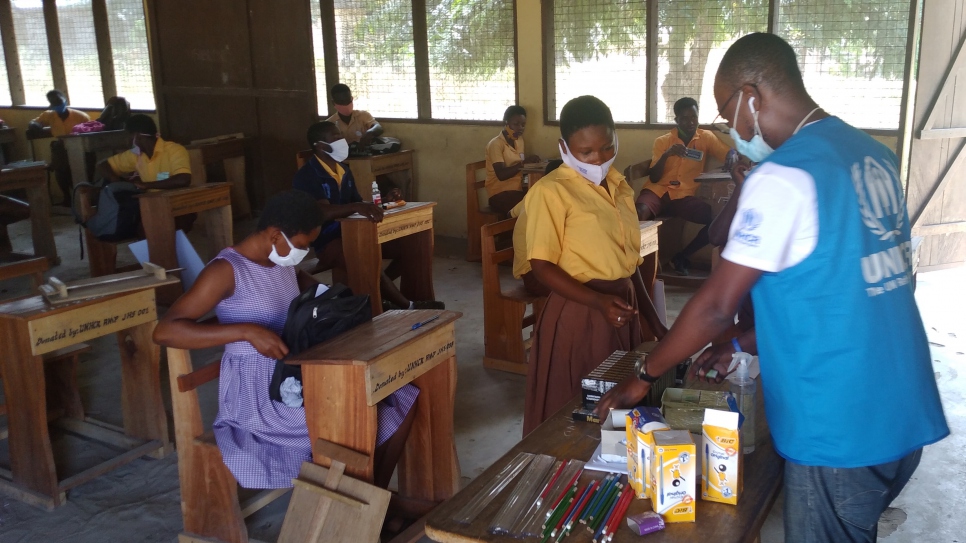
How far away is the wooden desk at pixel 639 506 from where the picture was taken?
158 cm

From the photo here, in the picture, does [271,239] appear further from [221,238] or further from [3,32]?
[3,32]

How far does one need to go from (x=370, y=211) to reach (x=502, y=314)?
3.67 feet

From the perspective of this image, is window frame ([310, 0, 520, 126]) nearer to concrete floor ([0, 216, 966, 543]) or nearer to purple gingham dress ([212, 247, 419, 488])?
concrete floor ([0, 216, 966, 543])

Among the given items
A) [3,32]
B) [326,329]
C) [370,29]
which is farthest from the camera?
[3,32]


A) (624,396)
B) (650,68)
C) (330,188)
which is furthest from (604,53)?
(624,396)

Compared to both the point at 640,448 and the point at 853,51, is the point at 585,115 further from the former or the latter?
the point at 853,51

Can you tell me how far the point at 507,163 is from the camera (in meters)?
7.36

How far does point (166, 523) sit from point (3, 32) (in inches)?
472

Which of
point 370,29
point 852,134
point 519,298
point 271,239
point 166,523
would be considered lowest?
point 166,523

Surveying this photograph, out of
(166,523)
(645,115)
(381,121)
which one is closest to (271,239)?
(166,523)

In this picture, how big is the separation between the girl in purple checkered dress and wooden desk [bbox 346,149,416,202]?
4496mm

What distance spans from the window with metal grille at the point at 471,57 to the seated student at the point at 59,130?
5.47 meters

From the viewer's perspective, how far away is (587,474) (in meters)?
1.82

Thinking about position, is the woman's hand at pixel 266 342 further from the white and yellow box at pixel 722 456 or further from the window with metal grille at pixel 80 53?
the window with metal grille at pixel 80 53
